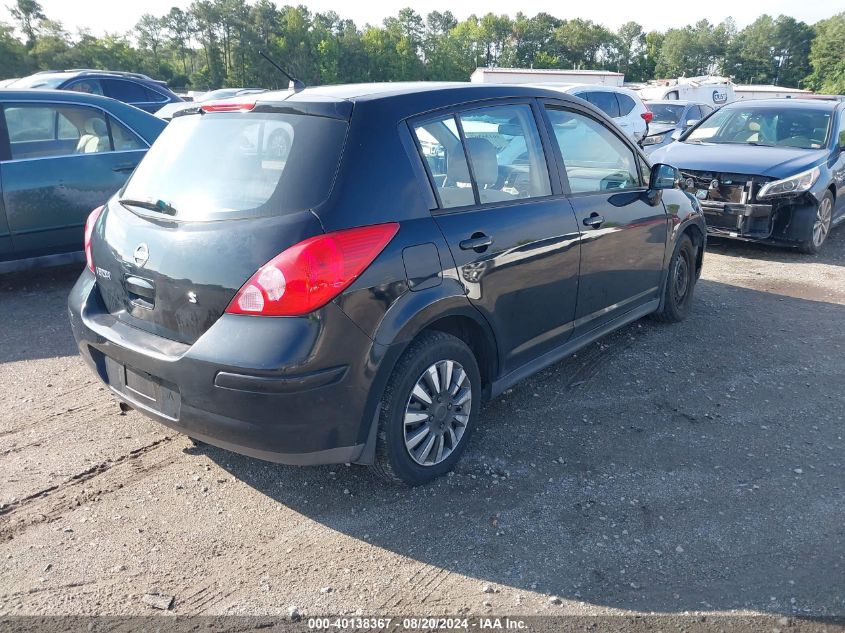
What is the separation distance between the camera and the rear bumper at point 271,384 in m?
2.58

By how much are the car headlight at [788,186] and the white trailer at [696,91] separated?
1595 centimetres

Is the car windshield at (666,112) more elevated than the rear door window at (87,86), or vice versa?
the rear door window at (87,86)

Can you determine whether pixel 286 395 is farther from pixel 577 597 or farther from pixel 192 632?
pixel 577 597

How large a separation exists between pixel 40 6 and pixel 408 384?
Answer: 9511 cm

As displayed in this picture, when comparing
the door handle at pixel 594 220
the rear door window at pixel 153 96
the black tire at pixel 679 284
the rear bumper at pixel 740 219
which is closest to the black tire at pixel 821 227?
the rear bumper at pixel 740 219

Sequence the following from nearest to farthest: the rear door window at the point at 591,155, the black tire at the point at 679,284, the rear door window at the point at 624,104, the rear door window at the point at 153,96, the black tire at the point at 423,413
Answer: the black tire at the point at 423,413 → the rear door window at the point at 591,155 → the black tire at the point at 679,284 → the rear door window at the point at 624,104 → the rear door window at the point at 153,96

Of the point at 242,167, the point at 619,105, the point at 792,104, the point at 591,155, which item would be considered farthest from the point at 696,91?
the point at 242,167

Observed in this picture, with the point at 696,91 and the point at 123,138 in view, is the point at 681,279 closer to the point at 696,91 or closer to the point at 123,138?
the point at 123,138

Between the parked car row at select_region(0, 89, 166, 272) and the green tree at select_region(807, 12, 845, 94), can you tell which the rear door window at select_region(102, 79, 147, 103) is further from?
the green tree at select_region(807, 12, 845, 94)

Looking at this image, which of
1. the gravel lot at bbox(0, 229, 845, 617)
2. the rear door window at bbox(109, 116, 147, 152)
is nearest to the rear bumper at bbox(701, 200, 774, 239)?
the gravel lot at bbox(0, 229, 845, 617)

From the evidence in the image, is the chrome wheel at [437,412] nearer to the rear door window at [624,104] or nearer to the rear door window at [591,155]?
the rear door window at [591,155]

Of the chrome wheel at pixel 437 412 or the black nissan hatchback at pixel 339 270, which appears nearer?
the black nissan hatchback at pixel 339 270

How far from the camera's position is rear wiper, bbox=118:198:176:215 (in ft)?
10.00

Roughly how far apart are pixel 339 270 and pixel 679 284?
374 centimetres
